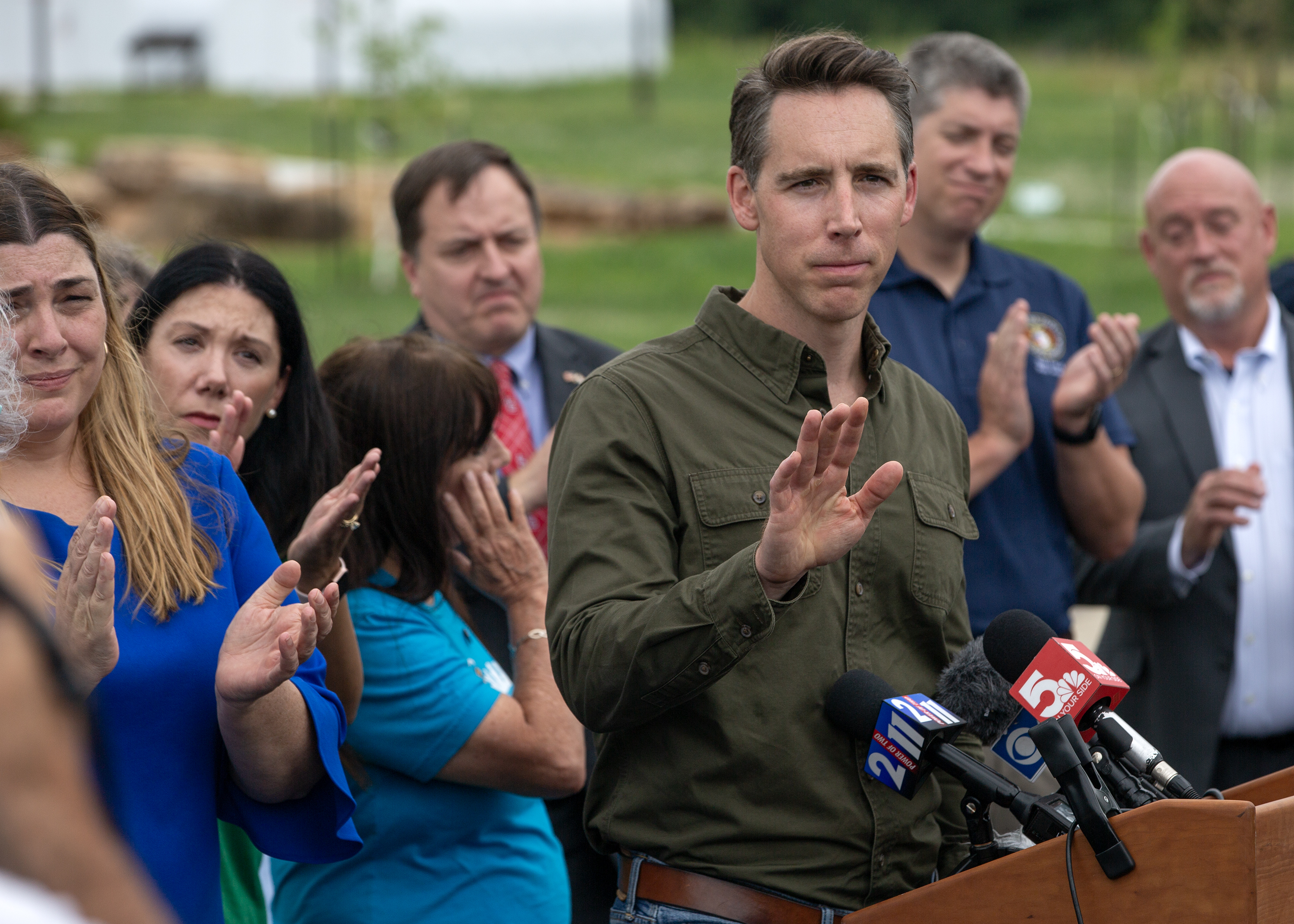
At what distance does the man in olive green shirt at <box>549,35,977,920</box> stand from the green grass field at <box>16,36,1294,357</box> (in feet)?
12.6

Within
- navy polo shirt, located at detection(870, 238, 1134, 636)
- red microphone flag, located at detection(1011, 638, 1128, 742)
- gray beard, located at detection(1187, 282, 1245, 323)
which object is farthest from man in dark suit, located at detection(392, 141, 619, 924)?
red microphone flag, located at detection(1011, 638, 1128, 742)

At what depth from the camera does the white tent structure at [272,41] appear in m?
35.6

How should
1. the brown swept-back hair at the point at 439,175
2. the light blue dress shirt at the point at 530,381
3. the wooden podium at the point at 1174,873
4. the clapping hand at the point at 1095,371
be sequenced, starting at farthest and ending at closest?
the brown swept-back hair at the point at 439,175
the light blue dress shirt at the point at 530,381
the clapping hand at the point at 1095,371
the wooden podium at the point at 1174,873

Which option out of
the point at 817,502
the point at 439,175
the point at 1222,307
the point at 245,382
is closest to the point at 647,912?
the point at 817,502

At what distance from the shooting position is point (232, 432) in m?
3.07

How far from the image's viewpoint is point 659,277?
17.7 meters

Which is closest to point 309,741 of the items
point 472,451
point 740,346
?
point 472,451

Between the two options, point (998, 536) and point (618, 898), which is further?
point (998, 536)

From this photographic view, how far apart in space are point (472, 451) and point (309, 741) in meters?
0.87

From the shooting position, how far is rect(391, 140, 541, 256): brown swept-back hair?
4.38 metres

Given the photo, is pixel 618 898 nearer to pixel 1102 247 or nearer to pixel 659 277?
pixel 659 277

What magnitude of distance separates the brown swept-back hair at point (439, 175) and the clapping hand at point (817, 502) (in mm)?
2553

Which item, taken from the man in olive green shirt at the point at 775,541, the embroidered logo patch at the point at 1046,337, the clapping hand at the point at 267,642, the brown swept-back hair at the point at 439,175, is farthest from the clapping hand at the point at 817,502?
the brown swept-back hair at the point at 439,175

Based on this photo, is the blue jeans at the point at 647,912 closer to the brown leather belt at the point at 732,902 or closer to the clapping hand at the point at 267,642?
the brown leather belt at the point at 732,902
